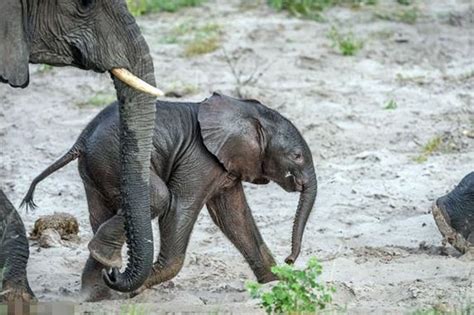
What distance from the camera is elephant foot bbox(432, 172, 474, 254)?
7.98 m

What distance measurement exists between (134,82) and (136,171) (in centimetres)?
38

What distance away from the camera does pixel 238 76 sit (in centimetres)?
1089

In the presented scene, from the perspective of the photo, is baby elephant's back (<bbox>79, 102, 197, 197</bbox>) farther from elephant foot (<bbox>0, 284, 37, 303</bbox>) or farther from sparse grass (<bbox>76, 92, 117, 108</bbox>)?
sparse grass (<bbox>76, 92, 117, 108</bbox>)

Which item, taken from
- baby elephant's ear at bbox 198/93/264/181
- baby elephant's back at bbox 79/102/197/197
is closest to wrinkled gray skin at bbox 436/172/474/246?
baby elephant's ear at bbox 198/93/264/181

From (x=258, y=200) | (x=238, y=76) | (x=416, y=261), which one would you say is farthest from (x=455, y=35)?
(x=416, y=261)

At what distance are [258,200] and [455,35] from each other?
12.1 ft

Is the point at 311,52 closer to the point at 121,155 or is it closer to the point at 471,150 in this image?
the point at 471,150

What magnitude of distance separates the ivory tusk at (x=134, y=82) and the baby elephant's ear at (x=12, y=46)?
36cm

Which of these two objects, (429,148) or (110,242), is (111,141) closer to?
(110,242)

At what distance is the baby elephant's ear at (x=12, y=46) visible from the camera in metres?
6.43

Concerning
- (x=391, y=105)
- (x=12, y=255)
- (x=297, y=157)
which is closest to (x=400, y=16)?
(x=391, y=105)

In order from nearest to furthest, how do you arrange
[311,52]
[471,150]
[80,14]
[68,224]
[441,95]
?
1. [80,14]
2. [68,224]
3. [471,150]
4. [441,95]
5. [311,52]

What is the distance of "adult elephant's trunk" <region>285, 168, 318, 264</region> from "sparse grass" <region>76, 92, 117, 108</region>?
3.17 m

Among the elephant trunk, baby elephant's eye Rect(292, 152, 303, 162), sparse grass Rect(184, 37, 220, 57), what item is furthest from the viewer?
sparse grass Rect(184, 37, 220, 57)
